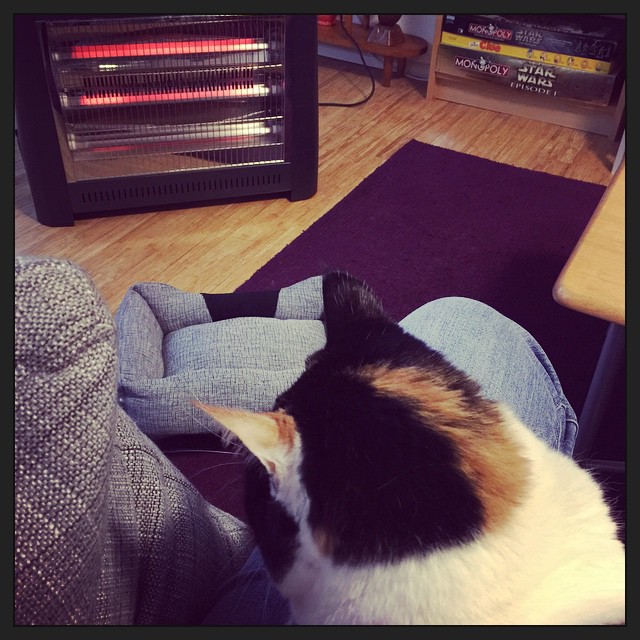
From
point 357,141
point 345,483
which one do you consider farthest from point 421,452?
point 357,141

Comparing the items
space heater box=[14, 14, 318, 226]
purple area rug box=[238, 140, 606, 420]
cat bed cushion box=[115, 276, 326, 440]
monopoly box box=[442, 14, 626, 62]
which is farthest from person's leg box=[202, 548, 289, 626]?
monopoly box box=[442, 14, 626, 62]

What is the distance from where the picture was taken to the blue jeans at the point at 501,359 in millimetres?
895

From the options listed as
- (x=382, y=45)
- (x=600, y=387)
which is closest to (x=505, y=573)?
(x=600, y=387)

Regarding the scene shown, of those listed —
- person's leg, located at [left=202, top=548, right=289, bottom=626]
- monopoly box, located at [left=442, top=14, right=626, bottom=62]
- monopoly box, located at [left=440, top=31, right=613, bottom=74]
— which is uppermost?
monopoly box, located at [left=442, top=14, right=626, bottom=62]

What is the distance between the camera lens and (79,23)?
4.78 ft

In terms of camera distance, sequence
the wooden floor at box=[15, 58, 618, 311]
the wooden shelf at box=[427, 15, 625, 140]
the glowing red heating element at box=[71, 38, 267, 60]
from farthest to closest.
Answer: the wooden shelf at box=[427, 15, 625, 140]
the wooden floor at box=[15, 58, 618, 311]
the glowing red heating element at box=[71, 38, 267, 60]

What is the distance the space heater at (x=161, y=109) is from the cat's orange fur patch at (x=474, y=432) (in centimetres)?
132

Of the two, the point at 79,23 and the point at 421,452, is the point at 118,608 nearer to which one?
the point at 421,452

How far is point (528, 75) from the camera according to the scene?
227 centimetres

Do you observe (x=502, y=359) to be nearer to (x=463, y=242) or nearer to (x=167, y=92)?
(x=463, y=242)

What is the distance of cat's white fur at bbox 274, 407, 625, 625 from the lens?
46cm

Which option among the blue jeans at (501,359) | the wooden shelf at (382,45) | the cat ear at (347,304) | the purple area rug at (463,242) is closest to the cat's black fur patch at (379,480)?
the cat ear at (347,304)

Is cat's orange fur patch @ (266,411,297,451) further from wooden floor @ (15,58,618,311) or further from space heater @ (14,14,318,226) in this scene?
space heater @ (14,14,318,226)

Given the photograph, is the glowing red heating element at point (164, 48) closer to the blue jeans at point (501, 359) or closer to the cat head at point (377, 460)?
the blue jeans at point (501, 359)
